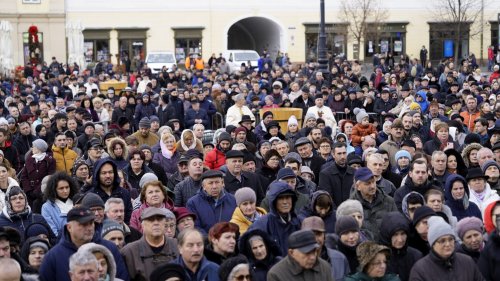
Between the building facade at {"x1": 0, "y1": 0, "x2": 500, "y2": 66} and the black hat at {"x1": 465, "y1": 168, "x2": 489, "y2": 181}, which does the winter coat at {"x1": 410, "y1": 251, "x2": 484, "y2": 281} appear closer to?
the black hat at {"x1": 465, "y1": 168, "x2": 489, "y2": 181}

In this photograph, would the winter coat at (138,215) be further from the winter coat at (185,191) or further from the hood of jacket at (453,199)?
the hood of jacket at (453,199)

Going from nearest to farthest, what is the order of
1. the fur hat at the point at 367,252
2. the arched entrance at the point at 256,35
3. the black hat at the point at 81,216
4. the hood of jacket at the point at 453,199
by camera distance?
the fur hat at the point at 367,252 < the black hat at the point at 81,216 < the hood of jacket at the point at 453,199 < the arched entrance at the point at 256,35

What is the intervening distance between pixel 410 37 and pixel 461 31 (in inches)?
181

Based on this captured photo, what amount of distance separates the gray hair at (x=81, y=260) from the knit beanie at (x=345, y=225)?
236 cm

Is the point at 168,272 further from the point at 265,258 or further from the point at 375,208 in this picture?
the point at 375,208

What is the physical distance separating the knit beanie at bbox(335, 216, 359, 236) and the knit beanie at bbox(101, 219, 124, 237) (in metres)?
2.05

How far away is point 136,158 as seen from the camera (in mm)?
13562

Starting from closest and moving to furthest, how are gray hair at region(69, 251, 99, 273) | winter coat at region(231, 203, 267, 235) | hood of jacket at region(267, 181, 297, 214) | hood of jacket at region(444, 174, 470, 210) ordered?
gray hair at region(69, 251, 99, 273)
hood of jacket at region(267, 181, 297, 214)
winter coat at region(231, 203, 267, 235)
hood of jacket at region(444, 174, 470, 210)

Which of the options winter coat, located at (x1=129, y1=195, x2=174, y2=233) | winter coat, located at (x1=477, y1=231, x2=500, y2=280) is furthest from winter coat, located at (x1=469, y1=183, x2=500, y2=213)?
winter coat, located at (x1=129, y1=195, x2=174, y2=233)

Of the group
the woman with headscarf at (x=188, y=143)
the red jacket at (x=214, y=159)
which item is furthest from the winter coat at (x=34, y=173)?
the red jacket at (x=214, y=159)

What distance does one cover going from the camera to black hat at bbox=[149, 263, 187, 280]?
26.0 ft

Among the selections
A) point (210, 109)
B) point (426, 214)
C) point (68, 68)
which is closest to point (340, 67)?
point (68, 68)

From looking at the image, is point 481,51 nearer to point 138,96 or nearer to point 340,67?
point 340,67

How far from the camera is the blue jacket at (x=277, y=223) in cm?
973
